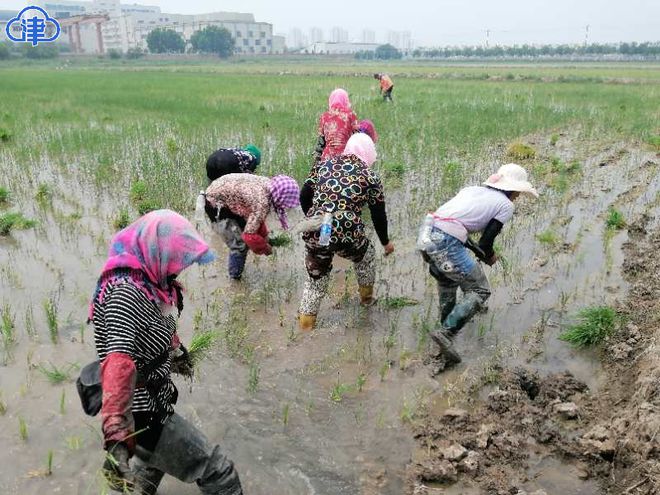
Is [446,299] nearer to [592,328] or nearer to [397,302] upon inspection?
[397,302]

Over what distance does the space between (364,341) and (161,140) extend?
7915mm

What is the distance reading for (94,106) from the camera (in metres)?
Result: 15.8

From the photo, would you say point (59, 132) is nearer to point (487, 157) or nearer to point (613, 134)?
point (487, 157)

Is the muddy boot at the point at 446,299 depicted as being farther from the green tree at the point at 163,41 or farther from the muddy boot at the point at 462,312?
the green tree at the point at 163,41

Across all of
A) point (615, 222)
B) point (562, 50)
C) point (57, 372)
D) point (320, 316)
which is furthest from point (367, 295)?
point (562, 50)

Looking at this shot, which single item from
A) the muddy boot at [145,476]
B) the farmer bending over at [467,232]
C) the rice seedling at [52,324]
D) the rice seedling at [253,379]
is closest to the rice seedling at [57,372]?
the rice seedling at [52,324]

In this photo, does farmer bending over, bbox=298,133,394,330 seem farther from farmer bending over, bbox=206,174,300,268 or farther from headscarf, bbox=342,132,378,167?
farmer bending over, bbox=206,174,300,268

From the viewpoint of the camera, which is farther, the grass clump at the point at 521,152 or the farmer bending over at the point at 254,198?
the grass clump at the point at 521,152

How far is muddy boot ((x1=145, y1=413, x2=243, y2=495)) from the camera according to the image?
216 cm

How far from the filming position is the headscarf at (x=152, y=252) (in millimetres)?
1937

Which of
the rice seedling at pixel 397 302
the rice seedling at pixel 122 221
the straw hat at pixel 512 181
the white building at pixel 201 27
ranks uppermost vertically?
the white building at pixel 201 27

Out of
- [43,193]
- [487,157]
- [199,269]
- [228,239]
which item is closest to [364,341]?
[228,239]

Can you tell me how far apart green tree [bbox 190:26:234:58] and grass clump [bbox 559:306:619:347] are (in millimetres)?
76998

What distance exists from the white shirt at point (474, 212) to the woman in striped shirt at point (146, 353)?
1.95 metres
